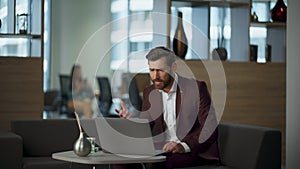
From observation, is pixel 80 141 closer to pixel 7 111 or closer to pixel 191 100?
pixel 191 100

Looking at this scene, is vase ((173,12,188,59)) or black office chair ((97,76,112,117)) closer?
vase ((173,12,188,59))

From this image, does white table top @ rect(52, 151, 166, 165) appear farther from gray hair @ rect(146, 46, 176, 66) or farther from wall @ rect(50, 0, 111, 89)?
wall @ rect(50, 0, 111, 89)

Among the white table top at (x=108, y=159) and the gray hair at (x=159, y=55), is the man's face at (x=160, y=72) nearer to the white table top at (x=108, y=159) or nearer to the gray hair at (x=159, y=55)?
the gray hair at (x=159, y=55)

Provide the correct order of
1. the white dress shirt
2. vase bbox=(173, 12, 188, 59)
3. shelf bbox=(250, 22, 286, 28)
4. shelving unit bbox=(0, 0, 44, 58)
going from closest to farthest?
the white dress shirt
shelving unit bbox=(0, 0, 44, 58)
vase bbox=(173, 12, 188, 59)
shelf bbox=(250, 22, 286, 28)

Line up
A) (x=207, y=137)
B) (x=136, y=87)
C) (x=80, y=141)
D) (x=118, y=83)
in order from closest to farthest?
1. (x=80, y=141)
2. (x=207, y=137)
3. (x=136, y=87)
4. (x=118, y=83)

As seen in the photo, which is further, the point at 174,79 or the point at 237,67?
the point at 237,67

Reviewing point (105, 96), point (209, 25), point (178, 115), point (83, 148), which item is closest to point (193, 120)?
point (178, 115)

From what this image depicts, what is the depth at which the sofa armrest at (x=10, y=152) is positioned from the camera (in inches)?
184

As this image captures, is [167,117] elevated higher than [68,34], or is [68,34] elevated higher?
[68,34]

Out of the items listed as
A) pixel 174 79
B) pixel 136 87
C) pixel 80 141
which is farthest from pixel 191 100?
pixel 136 87

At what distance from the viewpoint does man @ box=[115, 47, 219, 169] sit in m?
4.38

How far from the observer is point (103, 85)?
11.3m

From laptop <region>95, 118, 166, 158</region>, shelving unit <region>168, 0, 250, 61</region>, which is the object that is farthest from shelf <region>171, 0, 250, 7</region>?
laptop <region>95, 118, 166, 158</region>

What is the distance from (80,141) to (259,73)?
135 inches
